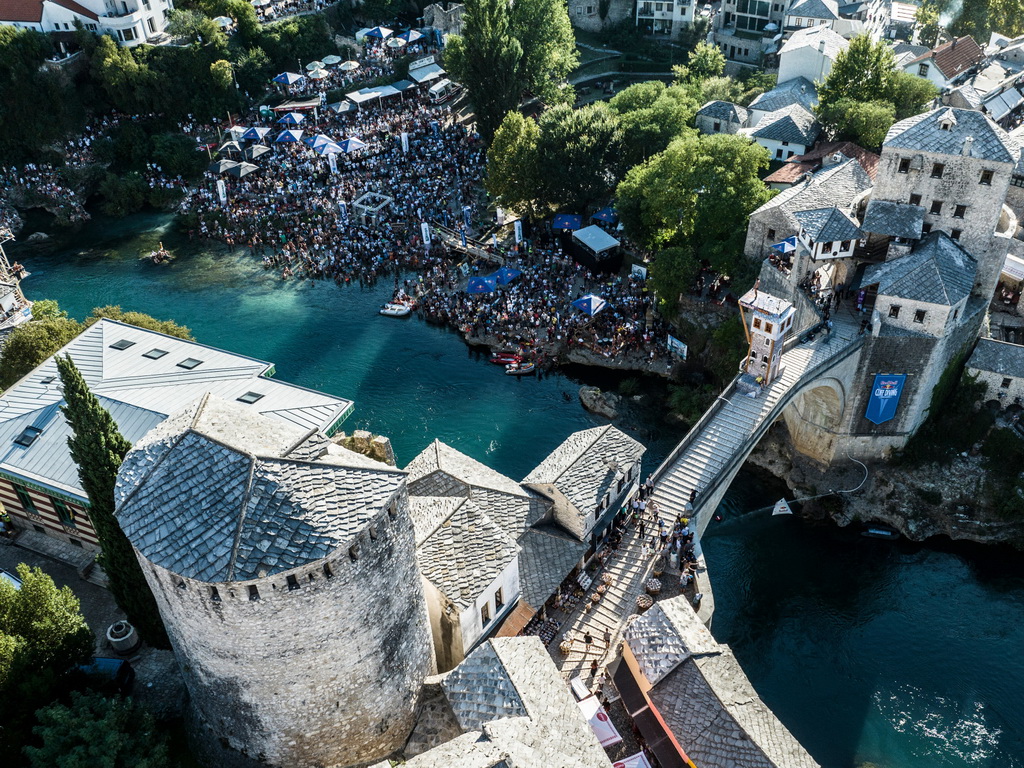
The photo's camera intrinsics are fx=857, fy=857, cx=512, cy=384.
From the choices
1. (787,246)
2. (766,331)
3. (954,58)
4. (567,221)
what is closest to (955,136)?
(787,246)

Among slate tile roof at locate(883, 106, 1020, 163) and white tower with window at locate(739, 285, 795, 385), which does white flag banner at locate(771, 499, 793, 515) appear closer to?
white tower with window at locate(739, 285, 795, 385)

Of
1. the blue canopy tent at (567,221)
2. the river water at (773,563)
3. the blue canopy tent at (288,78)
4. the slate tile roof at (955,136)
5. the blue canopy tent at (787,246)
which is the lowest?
the river water at (773,563)

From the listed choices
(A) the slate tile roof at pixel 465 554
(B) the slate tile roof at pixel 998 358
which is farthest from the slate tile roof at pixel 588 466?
(B) the slate tile roof at pixel 998 358

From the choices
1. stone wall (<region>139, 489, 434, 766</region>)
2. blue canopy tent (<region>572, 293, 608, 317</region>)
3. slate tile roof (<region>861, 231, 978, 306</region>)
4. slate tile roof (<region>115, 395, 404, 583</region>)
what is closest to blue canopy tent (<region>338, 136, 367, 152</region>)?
blue canopy tent (<region>572, 293, 608, 317</region>)

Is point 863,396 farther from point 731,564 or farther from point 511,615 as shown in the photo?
point 511,615

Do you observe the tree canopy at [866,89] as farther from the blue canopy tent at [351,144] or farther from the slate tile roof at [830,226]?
the blue canopy tent at [351,144]

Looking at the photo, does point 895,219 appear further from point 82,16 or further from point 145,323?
point 82,16

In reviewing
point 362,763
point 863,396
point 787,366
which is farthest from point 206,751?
point 863,396
